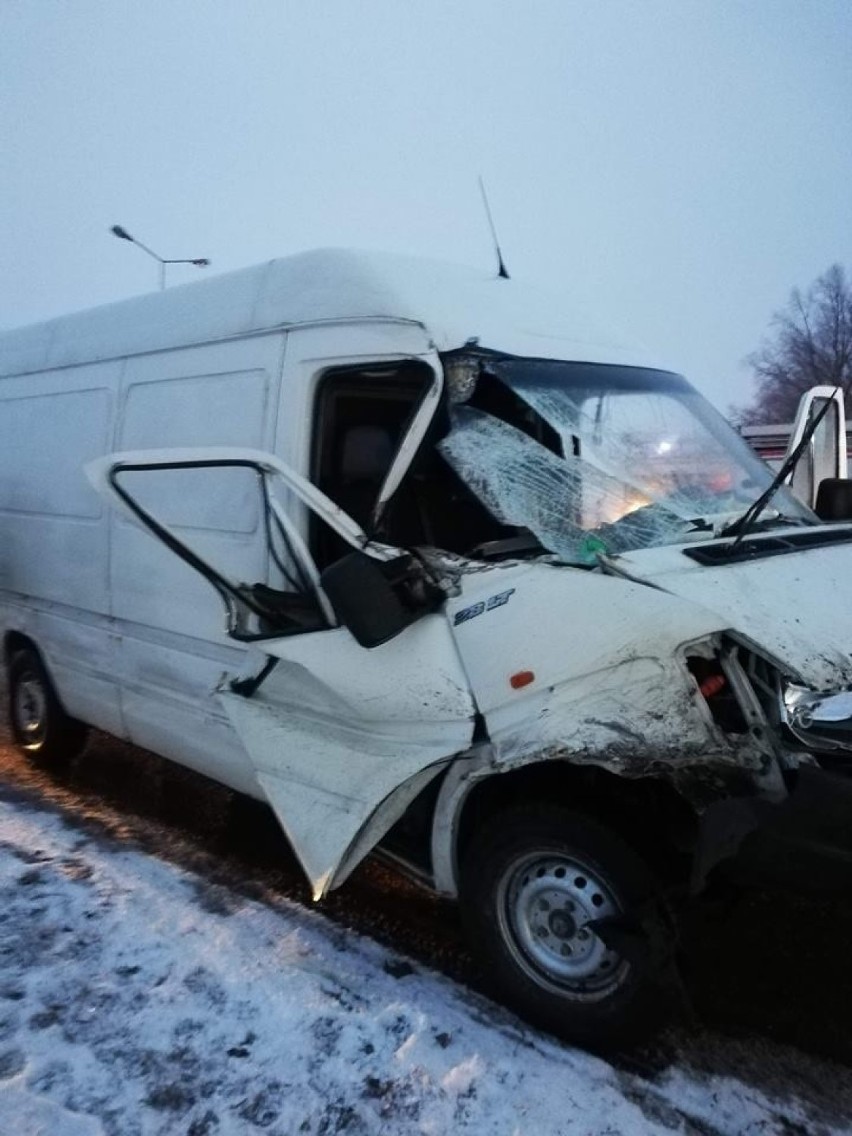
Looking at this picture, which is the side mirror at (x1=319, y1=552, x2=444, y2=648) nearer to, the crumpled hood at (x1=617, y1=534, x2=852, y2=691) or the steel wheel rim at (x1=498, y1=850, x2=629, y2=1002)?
the crumpled hood at (x1=617, y1=534, x2=852, y2=691)

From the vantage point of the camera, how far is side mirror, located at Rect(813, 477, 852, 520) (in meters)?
4.30

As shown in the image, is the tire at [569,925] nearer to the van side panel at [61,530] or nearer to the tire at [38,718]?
the van side panel at [61,530]

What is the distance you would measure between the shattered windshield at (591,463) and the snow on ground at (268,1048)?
165cm

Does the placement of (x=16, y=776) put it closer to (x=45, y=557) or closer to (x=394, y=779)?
(x=45, y=557)

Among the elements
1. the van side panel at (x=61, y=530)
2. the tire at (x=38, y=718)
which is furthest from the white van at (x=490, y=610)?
the tire at (x=38, y=718)

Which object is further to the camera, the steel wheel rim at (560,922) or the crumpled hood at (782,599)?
the steel wheel rim at (560,922)

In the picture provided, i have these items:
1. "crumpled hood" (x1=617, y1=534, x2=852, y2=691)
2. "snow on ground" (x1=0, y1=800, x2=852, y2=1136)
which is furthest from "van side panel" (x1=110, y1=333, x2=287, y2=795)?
"crumpled hood" (x1=617, y1=534, x2=852, y2=691)

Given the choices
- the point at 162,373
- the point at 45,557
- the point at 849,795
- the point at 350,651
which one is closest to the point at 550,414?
the point at 350,651

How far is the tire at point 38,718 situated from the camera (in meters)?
5.60

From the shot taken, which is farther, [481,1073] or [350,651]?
[350,651]

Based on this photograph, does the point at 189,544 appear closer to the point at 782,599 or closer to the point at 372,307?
the point at 372,307

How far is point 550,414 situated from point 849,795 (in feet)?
5.53

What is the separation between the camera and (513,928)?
3023 mm

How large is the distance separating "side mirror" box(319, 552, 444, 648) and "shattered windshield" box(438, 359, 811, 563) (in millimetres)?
443
